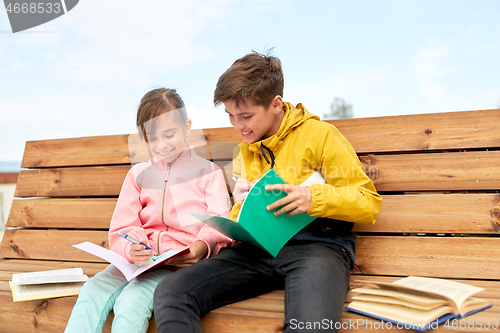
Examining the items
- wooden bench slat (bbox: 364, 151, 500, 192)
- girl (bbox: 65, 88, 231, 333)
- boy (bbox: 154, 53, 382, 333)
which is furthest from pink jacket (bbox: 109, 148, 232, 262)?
wooden bench slat (bbox: 364, 151, 500, 192)

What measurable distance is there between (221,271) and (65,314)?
1.95 ft

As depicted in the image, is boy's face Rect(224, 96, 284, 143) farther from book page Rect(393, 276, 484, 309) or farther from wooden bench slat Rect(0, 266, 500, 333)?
book page Rect(393, 276, 484, 309)

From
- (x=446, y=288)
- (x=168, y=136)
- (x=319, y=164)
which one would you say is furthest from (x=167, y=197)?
(x=446, y=288)

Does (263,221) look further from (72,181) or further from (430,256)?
(72,181)

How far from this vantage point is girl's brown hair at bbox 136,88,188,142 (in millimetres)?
1318

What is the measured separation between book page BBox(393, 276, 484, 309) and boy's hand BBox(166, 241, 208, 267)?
67 cm

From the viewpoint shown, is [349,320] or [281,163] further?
[281,163]

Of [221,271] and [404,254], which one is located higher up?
[221,271]

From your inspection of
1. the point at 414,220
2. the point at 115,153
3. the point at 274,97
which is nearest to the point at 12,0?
the point at 115,153

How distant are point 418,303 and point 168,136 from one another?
1.02m

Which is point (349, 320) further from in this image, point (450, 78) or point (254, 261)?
point (450, 78)

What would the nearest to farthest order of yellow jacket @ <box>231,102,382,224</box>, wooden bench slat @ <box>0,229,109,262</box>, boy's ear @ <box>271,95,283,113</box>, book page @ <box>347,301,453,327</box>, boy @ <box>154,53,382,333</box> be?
1. book page @ <box>347,301,453,327</box>
2. boy @ <box>154,53,382,333</box>
3. yellow jacket @ <box>231,102,382,224</box>
4. boy's ear @ <box>271,95,283,113</box>
5. wooden bench slat @ <box>0,229,109,262</box>

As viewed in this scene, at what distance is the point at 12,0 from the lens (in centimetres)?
213

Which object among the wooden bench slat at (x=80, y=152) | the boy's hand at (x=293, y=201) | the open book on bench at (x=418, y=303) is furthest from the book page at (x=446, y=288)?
the wooden bench slat at (x=80, y=152)
